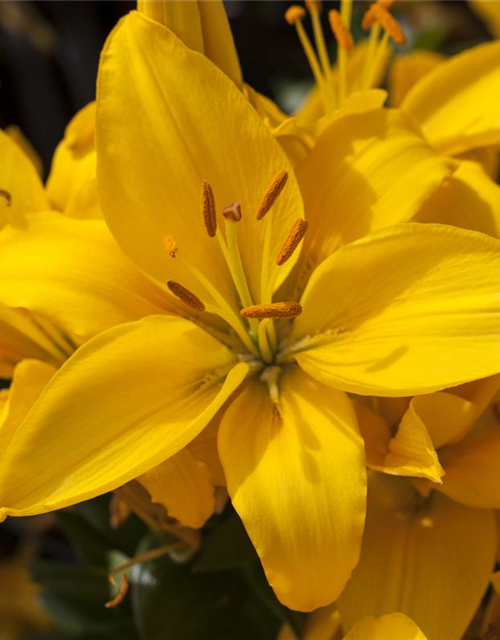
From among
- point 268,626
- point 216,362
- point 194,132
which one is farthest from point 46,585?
point 194,132

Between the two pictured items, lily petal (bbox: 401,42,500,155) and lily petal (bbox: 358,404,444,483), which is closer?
lily petal (bbox: 358,404,444,483)

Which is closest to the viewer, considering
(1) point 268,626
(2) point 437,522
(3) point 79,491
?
(3) point 79,491

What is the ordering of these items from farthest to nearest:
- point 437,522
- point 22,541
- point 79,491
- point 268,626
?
point 22,541
point 268,626
point 437,522
point 79,491

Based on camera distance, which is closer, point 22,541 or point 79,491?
point 79,491

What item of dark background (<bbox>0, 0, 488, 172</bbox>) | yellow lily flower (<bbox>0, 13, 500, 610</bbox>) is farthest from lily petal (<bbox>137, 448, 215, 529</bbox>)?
dark background (<bbox>0, 0, 488, 172</bbox>)

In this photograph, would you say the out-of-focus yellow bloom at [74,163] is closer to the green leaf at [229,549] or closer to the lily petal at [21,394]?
the lily petal at [21,394]

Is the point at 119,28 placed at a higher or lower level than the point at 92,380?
higher

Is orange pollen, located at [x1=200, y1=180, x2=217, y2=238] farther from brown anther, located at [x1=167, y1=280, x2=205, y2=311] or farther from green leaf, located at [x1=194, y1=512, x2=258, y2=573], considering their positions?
green leaf, located at [x1=194, y1=512, x2=258, y2=573]

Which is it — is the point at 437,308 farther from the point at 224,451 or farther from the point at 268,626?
the point at 268,626
